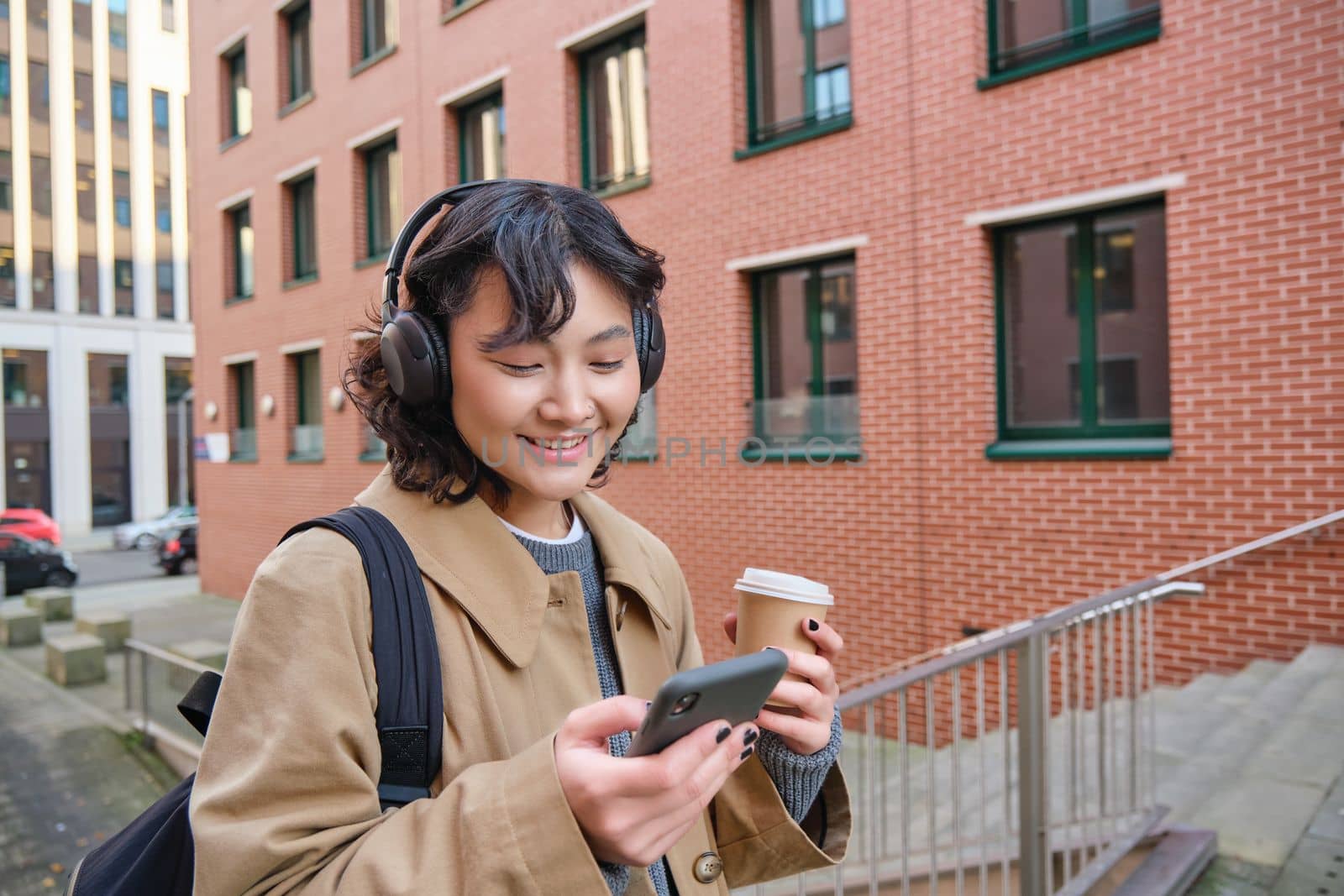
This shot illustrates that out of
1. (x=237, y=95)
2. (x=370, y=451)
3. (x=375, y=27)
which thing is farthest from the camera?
(x=237, y=95)

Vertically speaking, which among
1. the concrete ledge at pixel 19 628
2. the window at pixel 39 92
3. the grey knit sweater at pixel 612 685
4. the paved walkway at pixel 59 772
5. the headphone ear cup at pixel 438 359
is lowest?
the paved walkway at pixel 59 772

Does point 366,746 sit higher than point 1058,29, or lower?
lower

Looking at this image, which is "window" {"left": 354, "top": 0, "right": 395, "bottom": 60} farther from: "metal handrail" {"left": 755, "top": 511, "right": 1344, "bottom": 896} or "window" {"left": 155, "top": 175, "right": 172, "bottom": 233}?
"metal handrail" {"left": 755, "top": 511, "right": 1344, "bottom": 896}

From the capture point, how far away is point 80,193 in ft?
17.8

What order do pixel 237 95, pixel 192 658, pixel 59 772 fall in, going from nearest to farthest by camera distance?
pixel 59 772 → pixel 192 658 → pixel 237 95

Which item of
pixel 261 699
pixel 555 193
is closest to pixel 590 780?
pixel 261 699

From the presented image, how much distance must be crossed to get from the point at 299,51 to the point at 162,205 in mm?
9923

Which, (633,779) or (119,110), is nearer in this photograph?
(633,779)

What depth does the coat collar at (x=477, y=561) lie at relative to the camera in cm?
104

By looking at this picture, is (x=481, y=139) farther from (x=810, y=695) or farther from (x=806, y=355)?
(x=810, y=695)

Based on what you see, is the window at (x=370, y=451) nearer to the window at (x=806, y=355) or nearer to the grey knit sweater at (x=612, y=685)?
the window at (x=806, y=355)

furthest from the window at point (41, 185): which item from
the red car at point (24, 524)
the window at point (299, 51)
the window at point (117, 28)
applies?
the red car at point (24, 524)

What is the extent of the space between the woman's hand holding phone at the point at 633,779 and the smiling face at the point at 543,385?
1.22ft

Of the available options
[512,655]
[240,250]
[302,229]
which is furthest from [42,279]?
[240,250]
